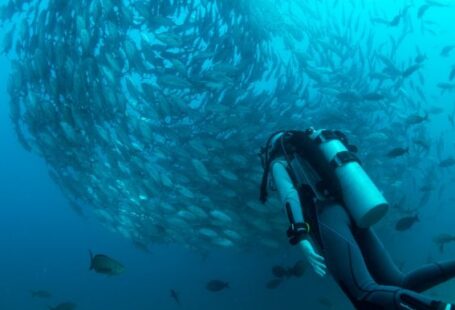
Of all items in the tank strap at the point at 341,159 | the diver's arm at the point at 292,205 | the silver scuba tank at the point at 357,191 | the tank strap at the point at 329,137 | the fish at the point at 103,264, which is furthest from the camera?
the fish at the point at 103,264

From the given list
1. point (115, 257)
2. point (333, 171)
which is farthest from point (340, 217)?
point (115, 257)

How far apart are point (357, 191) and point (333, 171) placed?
12.9 inches

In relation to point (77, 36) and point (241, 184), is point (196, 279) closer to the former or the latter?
point (241, 184)

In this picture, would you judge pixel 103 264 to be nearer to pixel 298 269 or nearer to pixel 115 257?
pixel 298 269

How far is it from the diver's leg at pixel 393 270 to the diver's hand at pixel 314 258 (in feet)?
1.82

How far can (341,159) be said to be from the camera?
12.5 feet

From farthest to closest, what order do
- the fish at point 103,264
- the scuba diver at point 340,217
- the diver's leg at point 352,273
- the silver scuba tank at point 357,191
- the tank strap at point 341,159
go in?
1. the fish at point 103,264
2. the tank strap at point 341,159
3. the silver scuba tank at point 357,191
4. the scuba diver at point 340,217
5. the diver's leg at point 352,273

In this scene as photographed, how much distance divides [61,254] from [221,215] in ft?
245

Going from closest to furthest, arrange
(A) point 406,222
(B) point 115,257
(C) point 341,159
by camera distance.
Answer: (C) point 341,159, (A) point 406,222, (B) point 115,257

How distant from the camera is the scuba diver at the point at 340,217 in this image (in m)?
3.27

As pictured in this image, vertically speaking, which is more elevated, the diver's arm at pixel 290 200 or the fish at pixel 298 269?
the fish at pixel 298 269

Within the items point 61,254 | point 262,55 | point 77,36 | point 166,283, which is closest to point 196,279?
point 166,283

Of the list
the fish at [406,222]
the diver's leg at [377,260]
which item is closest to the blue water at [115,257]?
the fish at [406,222]

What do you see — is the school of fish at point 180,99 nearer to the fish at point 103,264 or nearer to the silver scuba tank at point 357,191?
the fish at point 103,264
